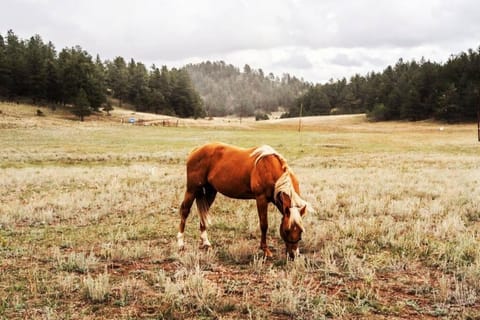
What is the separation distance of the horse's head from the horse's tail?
2.08 m

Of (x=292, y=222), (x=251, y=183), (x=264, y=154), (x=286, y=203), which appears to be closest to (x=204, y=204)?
(x=251, y=183)

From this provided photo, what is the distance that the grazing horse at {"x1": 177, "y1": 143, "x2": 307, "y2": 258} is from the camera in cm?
627

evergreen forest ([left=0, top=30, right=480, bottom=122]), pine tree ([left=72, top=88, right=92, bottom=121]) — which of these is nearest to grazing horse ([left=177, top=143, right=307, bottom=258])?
evergreen forest ([left=0, top=30, right=480, bottom=122])

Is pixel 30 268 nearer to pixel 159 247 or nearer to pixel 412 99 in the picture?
pixel 159 247

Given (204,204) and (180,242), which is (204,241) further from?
(204,204)

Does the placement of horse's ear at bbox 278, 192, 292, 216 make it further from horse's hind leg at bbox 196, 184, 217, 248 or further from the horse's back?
horse's hind leg at bbox 196, 184, 217, 248

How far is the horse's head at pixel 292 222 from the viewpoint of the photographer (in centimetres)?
607

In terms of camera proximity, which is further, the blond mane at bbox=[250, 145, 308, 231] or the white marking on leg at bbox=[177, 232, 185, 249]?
the white marking on leg at bbox=[177, 232, 185, 249]

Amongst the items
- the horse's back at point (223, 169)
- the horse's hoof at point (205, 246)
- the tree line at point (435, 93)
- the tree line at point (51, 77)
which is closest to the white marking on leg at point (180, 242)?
the horse's hoof at point (205, 246)

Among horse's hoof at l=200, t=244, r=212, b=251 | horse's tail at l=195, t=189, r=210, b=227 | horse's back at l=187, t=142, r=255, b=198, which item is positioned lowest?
horse's hoof at l=200, t=244, r=212, b=251

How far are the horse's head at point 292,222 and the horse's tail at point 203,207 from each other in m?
2.08

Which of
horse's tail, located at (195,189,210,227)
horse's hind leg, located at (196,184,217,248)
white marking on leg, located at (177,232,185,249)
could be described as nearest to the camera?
white marking on leg, located at (177,232,185,249)

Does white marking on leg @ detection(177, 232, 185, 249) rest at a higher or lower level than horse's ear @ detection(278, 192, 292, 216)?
lower

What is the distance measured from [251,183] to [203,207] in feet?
5.17
